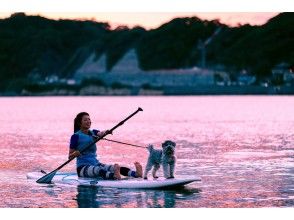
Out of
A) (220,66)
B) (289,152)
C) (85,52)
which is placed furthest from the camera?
(220,66)

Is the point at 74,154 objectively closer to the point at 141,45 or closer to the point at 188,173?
the point at 188,173

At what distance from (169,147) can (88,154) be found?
5.65 ft

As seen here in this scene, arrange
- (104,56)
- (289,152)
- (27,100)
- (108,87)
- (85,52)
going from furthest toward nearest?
(27,100) < (108,87) < (104,56) < (85,52) < (289,152)

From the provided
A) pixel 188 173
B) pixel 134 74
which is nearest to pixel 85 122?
pixel 188 173

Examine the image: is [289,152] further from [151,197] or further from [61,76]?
[61,76]

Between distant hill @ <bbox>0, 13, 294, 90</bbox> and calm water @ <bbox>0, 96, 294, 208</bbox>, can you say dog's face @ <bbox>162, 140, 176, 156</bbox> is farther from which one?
distant hill @ <bbox>0, 13, 294, 90</bbox>

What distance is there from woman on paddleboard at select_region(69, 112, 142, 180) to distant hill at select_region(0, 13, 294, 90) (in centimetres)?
1172

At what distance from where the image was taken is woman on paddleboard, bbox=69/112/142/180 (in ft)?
50.5

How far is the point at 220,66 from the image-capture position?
286 ft

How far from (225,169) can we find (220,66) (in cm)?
6747

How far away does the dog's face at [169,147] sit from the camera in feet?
47.6

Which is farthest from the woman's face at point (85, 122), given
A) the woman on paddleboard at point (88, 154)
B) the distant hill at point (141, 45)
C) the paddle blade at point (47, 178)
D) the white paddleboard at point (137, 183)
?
the distant hill at point (141, 45)

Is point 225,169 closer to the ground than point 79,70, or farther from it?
closer to the ground

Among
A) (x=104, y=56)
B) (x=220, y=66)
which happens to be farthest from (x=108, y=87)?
(x=220, y=66)
